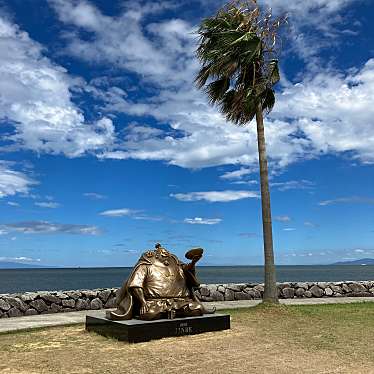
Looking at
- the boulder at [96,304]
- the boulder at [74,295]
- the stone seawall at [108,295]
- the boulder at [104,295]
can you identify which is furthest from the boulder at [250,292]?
the boulder at [74,295]

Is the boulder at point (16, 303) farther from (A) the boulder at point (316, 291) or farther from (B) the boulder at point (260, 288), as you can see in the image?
(A) the boulder at point (316, 291)

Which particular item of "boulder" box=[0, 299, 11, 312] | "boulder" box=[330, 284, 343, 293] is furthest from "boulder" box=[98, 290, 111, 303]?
"boulder" box=[330, 284, 343, 293]

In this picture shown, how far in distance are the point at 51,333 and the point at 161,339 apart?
229cm

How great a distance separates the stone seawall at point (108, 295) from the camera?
12.5 meters

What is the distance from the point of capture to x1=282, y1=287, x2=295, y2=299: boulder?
52.2 ft

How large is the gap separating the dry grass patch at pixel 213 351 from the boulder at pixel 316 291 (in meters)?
5.93

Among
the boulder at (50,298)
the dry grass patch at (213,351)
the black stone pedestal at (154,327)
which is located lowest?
the dry grass patch at (213,351)

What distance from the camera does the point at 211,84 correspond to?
13.8 meters

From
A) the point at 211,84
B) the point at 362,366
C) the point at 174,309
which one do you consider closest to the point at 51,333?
the point at 174,309

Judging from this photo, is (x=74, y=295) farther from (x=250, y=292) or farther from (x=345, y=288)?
(x=345, y=288)

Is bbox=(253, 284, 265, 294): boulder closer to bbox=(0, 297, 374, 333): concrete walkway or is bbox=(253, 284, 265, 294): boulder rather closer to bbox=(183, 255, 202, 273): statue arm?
bbox=(0, 297, 374, 333): concrete walkway

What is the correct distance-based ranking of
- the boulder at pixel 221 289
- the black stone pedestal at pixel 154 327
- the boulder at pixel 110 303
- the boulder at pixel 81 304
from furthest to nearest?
the boulder at pixel 221 289 < the boulder at pixel 110 303 < the boulder at pixel 81 304 < the black stone pedestal at pixel 154 327

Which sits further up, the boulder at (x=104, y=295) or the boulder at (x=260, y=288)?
the boulder at (x=260, y=288)

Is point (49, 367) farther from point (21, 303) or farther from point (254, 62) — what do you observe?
point (254, 62)
